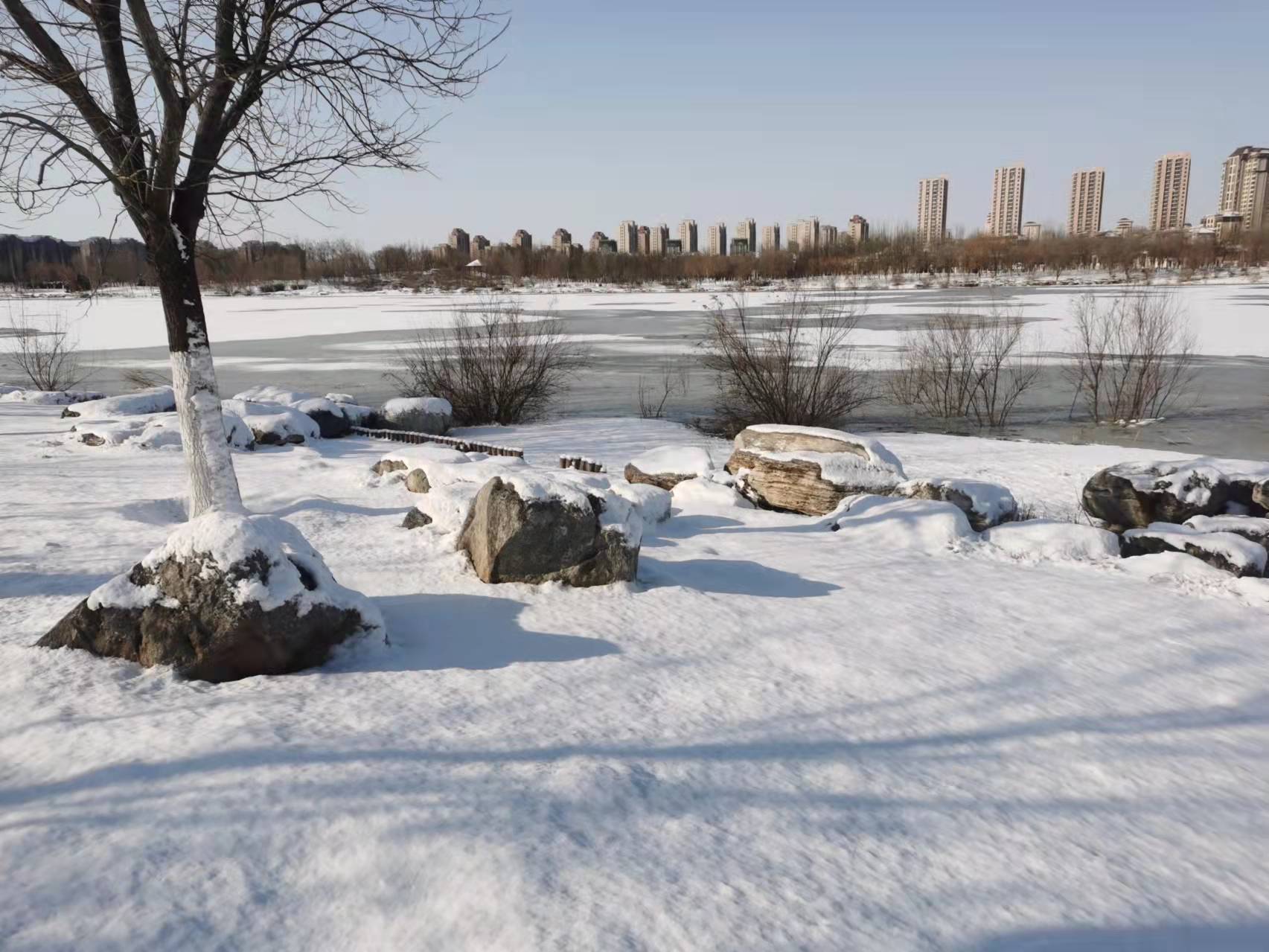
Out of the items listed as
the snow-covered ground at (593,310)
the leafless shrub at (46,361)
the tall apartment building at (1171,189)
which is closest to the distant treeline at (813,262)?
the snow-covered ground at (593,310)

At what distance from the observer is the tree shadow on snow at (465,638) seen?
387 centimetres

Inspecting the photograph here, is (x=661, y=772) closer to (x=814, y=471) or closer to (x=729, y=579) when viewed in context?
(x=729, y=579)

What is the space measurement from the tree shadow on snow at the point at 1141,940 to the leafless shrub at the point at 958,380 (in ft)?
45.1

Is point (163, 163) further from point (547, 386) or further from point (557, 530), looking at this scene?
point (547, 386)

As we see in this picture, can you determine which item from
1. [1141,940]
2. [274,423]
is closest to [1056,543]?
[1141,940]

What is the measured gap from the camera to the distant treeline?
63.6 meters

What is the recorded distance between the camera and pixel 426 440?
12031mm

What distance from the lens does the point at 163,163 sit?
16.5 ft

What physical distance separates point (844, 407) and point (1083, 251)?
6546 centimetres

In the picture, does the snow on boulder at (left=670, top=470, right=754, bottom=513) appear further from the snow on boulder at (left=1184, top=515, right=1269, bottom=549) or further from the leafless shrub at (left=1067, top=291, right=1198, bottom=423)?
the leafless shrub at (left=1067, top=291, right=1198, bottom=423)

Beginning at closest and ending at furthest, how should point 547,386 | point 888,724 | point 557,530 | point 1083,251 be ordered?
1. point 888,724
2. point 557,530
3. point 547,386
4. point 1083,251

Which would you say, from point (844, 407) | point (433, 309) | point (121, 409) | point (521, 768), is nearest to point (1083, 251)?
point (433, 309)

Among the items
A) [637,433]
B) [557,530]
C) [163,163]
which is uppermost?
[163,163]

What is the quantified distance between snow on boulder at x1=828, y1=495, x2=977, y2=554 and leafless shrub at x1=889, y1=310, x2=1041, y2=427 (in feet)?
31.5
